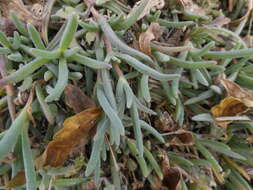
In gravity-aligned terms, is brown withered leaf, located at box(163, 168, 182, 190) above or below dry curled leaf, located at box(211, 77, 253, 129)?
below

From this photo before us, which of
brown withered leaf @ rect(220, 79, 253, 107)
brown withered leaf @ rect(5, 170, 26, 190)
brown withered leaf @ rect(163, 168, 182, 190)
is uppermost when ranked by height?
A: brown withered leaf @ rect(5, 170, 26, 190)

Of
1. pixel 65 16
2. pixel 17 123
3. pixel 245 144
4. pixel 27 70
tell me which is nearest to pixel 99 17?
pixel 65 16

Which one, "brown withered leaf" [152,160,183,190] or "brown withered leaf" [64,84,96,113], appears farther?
"brown withered leaf" [152,160,183,190]

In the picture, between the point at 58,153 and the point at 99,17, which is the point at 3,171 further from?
the point at 99,17

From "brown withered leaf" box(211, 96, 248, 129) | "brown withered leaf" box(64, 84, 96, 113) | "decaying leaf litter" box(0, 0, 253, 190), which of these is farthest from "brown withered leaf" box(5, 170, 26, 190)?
"brown withered leaf" box(211, 96, 248, 129)

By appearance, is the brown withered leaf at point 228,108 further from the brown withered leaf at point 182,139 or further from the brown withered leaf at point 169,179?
the brown withered leaf at point 169,179

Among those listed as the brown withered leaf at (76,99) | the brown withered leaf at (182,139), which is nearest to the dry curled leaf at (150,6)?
the brown withered leaf at (76,99)

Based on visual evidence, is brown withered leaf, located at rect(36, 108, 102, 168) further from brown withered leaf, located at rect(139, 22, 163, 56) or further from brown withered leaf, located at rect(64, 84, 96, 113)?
brown withered leaf, located at rect(139, 22, 163, 56)
